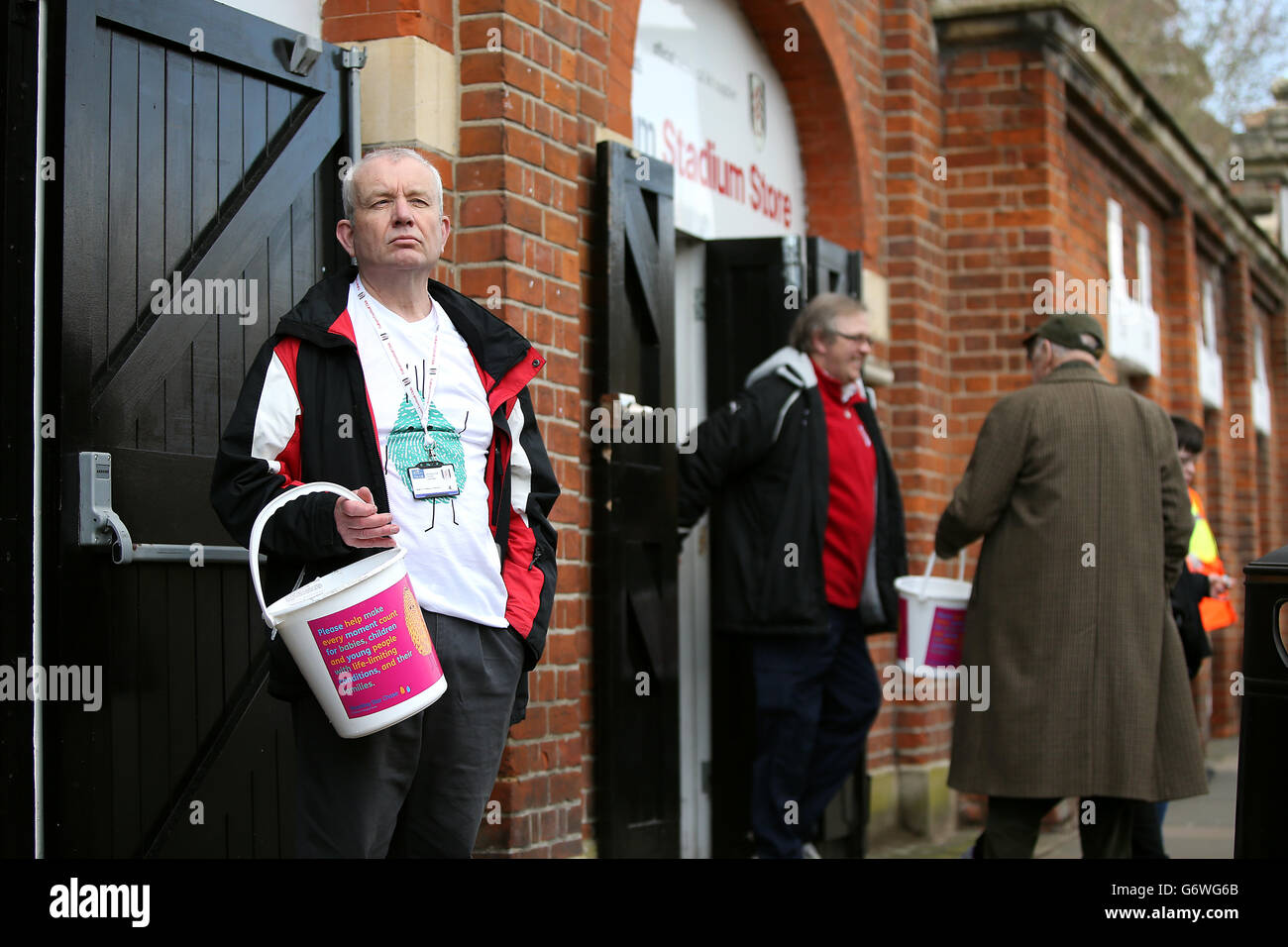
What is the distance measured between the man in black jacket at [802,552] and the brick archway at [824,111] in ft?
6.20

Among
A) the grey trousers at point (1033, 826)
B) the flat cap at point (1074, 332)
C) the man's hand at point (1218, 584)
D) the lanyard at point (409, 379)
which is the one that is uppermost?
the flat cap at point (1074, 332)

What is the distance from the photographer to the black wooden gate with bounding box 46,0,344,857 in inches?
156

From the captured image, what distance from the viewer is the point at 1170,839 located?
27.3ft

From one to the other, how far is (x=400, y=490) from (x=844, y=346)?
326cm

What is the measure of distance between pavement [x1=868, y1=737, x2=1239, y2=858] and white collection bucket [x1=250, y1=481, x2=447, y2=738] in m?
4.71

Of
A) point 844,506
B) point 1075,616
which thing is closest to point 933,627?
point 1075,616

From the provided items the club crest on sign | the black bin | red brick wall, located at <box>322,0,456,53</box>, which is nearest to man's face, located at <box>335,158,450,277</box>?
red brick wall, located at <box>322,0,456,53</box>

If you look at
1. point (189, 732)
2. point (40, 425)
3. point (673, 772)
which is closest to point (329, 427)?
point (40, 425)

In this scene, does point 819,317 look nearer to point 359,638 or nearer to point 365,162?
point 365,162

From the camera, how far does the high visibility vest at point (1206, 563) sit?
22.9 feet
